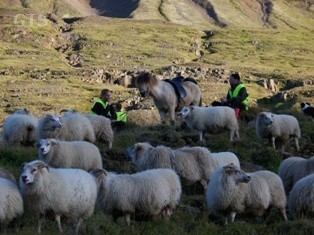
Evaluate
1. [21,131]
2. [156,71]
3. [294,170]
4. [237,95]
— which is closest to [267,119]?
[237,95]

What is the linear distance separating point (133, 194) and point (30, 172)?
2.19 meters

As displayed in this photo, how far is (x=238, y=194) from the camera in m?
13.2

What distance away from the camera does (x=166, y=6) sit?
182000 mm

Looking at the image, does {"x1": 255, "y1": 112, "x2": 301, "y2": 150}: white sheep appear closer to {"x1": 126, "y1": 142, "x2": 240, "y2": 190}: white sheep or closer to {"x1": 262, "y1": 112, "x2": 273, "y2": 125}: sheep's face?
{"x1": 262, "y1": 112, "x2": 273, "y2": 125}: sheep's face

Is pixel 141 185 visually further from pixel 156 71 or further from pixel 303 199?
pixel 156 71

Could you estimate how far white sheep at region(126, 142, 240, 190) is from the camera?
49.6ft

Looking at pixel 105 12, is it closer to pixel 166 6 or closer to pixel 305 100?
pixel 166 6

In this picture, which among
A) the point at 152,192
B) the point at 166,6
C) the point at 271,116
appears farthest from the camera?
the point at 166,6

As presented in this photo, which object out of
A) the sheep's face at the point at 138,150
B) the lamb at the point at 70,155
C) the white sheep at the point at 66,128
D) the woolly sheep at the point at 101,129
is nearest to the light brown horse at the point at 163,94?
the woolly sheep at the point at 101,129

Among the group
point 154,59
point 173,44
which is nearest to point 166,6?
point 173,44

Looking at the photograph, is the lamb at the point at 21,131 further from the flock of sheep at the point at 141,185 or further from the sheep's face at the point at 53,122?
the sheep's face at the point at 53,122

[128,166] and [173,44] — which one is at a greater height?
[128,166]

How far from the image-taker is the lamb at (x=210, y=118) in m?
20.0

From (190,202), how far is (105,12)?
182 m
